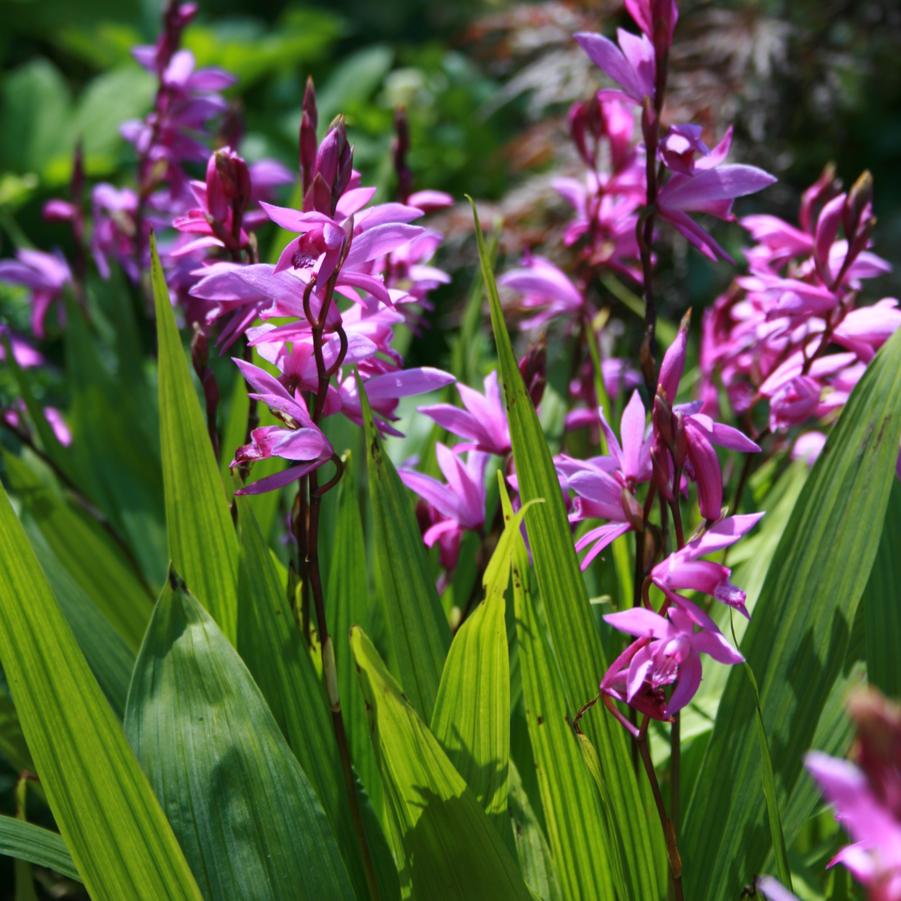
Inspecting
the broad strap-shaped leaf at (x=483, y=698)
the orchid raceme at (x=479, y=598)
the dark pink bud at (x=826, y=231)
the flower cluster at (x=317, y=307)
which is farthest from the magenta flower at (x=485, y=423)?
the dark pink bud at (x=826, y=231)

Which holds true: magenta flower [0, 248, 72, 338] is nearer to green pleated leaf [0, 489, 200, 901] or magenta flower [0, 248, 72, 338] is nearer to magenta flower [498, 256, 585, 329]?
magenta flower [498, 256, 585, 329]

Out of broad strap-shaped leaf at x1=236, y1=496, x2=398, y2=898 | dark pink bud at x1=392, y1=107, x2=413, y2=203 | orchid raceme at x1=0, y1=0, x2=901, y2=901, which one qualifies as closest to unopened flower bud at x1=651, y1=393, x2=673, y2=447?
orchid raceme at x1=0, y1=0, x2=901, y2=901

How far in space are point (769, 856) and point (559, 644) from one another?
28 cm

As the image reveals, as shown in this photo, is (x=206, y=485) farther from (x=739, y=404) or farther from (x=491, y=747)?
(x=739, y=404)

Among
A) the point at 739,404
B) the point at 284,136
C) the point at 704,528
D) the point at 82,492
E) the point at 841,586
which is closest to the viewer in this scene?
the point at 704,528

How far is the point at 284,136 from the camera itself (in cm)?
382

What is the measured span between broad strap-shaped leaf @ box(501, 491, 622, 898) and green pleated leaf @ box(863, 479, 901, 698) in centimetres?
28

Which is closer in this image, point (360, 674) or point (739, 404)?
point (360, 674)

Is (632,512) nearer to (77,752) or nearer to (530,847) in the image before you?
(530,847)

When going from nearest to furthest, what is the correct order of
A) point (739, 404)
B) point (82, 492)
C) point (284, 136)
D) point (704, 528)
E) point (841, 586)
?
point (704, 528), point (841, 586), point (739, 404), point (82, 492), point (284, 136)

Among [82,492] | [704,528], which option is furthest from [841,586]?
[82,492]

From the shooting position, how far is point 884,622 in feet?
2.89

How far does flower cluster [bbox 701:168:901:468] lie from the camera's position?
37.5 inches

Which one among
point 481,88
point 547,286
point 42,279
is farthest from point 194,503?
point 481,88
